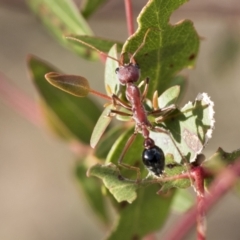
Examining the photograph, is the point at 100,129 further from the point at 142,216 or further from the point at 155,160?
the point at 142,216

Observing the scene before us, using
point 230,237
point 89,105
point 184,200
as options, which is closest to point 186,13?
point 89,105

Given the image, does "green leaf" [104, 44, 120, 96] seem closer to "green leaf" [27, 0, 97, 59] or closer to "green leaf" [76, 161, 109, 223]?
"green leaf" [27, 0, 97, 59]

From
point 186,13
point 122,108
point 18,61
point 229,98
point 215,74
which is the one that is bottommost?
point 229,98

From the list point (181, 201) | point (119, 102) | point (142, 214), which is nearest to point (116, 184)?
point (119, 102)

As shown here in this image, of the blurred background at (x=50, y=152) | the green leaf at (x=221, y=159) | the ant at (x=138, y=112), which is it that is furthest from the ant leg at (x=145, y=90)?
the blurred background at (x=50, y=152)

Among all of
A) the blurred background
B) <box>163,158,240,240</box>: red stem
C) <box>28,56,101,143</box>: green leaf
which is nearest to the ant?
<box>163,158,240,240</box>: red stem

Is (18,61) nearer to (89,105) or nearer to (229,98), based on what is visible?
(229,98)

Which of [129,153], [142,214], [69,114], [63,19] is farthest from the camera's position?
[69,114]

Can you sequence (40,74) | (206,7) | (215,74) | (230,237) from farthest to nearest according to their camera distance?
1. (230,237)
2. (215,74)
3. (206,7)
4. (40,74)

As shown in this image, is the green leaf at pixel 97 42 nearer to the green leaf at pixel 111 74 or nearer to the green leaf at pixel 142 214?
the green leaf at pixel 111 74
